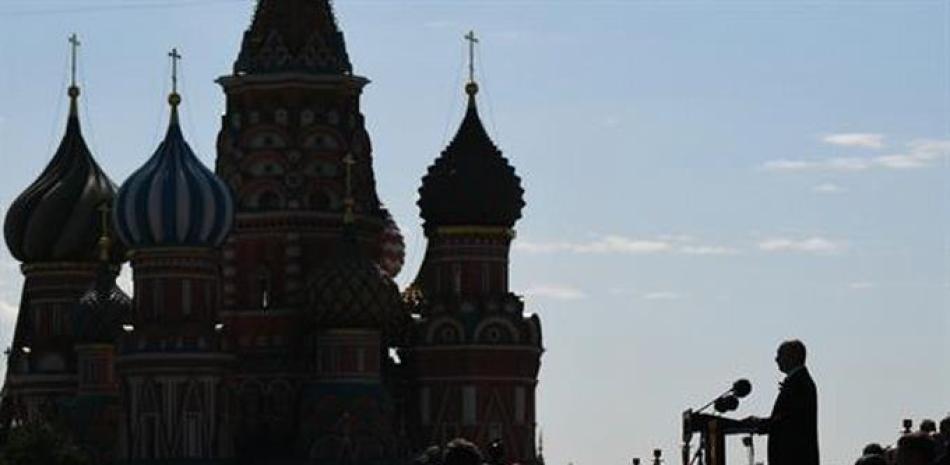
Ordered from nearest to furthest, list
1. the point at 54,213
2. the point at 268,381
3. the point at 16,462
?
the point at 16,462 < the point at 268,381 < the point at 54,213

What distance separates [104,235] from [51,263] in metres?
1.88

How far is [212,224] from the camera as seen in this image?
63688mm

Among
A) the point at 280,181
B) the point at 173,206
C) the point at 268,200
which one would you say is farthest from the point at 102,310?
the point at 173,206

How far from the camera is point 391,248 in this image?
69.9 metres

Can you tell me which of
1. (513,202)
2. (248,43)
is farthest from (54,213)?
(513,202)

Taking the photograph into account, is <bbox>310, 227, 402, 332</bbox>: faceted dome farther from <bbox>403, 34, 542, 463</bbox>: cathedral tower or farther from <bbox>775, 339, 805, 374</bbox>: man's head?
<bbox>775, 339, 805, 374</bbox>: man's head

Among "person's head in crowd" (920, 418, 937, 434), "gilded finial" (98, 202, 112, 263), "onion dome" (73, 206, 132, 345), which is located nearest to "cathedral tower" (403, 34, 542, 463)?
"onion dome" (73, 206, 132, 345)

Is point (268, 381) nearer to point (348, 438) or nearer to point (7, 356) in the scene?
point (348, 438)

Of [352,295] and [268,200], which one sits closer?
[352,295]

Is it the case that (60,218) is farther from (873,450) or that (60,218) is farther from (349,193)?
(873,450)

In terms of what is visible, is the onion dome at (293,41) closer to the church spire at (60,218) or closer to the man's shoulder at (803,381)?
the church spire at (60,218)

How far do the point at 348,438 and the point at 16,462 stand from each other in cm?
727

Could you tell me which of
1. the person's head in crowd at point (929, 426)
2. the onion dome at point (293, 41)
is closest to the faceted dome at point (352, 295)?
the onion dome at point (293, 41)

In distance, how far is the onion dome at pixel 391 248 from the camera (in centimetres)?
6938
